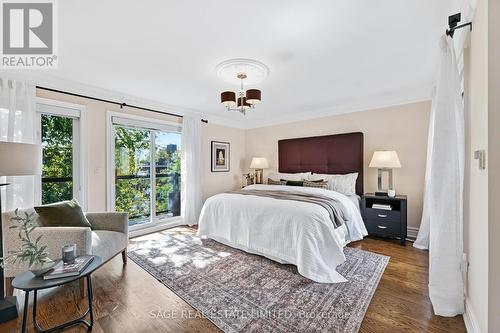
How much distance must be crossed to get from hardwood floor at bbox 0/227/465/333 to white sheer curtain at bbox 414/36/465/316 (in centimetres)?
20

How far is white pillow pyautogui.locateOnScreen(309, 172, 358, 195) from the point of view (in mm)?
3717

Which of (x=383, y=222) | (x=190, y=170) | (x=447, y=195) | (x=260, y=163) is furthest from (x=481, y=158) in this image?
(x=190, y=170)

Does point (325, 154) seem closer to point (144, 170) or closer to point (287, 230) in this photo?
point (287, 230)

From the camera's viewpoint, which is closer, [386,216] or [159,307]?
[159,307]

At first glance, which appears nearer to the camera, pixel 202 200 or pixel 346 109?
pixel 346 109

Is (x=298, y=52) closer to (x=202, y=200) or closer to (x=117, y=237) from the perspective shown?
(x=117, y=237)

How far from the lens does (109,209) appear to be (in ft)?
11.5

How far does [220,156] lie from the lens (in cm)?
522

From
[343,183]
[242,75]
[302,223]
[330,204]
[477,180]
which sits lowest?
[302,223]

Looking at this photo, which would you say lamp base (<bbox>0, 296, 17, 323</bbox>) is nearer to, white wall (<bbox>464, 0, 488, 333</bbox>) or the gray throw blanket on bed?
the gray throw blanket on bed

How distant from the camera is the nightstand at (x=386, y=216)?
328 centimetres

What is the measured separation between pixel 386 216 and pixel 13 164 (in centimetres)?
429

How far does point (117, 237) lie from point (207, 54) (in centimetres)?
225

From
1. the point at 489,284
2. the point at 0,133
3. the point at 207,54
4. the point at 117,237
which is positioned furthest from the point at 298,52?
the point at 0,133
